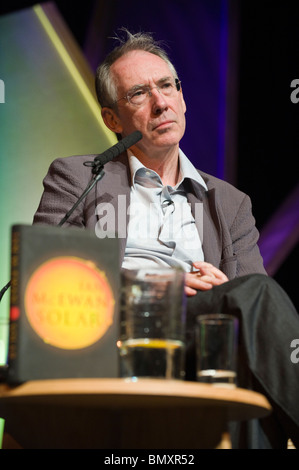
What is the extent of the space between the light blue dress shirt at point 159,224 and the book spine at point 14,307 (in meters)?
0.91

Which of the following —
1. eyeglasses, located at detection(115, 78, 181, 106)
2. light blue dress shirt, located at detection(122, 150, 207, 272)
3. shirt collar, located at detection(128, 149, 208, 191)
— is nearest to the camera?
light blue dress shirt, located at detection(122, 150, 207, 272)

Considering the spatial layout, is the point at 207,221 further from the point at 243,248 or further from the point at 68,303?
the point at 68,303

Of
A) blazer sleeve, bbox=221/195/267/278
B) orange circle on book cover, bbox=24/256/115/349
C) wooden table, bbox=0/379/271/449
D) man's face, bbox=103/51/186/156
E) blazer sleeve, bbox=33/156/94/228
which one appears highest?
man's face, bbox=103/51/186/156

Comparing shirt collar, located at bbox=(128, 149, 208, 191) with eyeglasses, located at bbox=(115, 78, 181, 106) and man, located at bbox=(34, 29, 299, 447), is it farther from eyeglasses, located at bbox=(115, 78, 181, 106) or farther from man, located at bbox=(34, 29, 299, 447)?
eyeglasses, located at bbox=(115, 78, 181, 106)

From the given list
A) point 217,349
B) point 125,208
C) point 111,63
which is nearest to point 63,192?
point 125,208

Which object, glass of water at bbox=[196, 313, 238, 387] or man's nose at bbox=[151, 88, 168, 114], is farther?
man's nose at bbox=[151, 88, 168, 114]

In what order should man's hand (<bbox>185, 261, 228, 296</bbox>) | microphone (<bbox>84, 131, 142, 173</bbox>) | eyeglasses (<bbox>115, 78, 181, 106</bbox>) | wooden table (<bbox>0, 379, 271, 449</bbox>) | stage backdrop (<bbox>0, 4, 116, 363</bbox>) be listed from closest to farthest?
wooden table (<bbox>0, 379, 271, 449</bbox>)
man's hand (<bbox>185, 261, 228, 296</bbox>)
microphone (<bbox>84, 131, 142, 173</bbox>)
eyeglasses (<bbox>115, 78, 181, 106</bbox>)
stage backdrop (<bbox>0, 4, 116, 363</bbox>)

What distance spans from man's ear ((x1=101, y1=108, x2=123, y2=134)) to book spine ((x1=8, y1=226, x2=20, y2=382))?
1.50 m

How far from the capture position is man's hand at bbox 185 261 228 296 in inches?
62.1

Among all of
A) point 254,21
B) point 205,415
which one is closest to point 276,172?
point 254,21

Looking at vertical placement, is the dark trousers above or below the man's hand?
below

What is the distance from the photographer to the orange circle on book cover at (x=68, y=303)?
97cm

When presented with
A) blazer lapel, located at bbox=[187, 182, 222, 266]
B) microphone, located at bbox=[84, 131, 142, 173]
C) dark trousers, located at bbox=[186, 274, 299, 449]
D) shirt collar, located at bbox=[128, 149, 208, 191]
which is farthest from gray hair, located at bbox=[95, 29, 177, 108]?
dark trousers, located at bbox=[186, 274, 299, 449]
